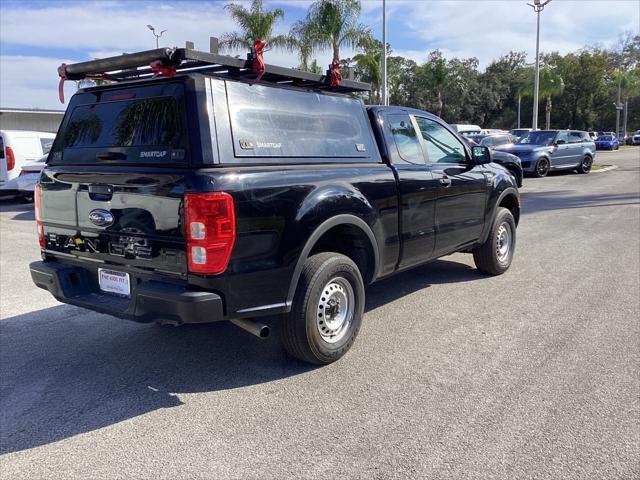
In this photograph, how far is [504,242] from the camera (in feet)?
22.5

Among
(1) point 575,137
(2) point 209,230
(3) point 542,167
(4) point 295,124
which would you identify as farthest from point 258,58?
(1) point 575,137

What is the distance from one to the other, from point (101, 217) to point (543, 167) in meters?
19.3

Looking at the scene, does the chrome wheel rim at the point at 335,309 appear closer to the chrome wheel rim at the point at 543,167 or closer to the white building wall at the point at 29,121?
the chrome wheel rim at the point at 543,167

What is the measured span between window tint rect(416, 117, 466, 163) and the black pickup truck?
1.80 ft

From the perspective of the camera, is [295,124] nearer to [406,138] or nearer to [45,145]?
[406,138]

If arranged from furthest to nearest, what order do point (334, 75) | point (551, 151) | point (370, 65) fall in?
point (370, 65) → point (551, 151) → point (334, 75)

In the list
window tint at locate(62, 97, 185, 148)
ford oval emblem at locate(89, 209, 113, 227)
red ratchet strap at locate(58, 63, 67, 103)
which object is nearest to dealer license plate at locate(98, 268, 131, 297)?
ford oval emblem at locate(89, 209, 113, 227)

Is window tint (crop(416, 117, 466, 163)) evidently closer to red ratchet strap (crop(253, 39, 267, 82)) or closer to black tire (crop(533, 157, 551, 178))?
red ratchet strap (crop(253, 39, 267, 82))

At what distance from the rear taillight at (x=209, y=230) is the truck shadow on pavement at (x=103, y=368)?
3.03 feet

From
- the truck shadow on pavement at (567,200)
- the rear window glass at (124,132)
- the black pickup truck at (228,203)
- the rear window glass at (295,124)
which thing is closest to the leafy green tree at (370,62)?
the truck shadow on pavement at (567,200)

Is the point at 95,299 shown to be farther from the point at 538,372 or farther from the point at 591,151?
the point at 591,151

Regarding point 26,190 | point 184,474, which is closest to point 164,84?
point 184,474

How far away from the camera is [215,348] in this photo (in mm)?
4570

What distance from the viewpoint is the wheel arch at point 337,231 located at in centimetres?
381
